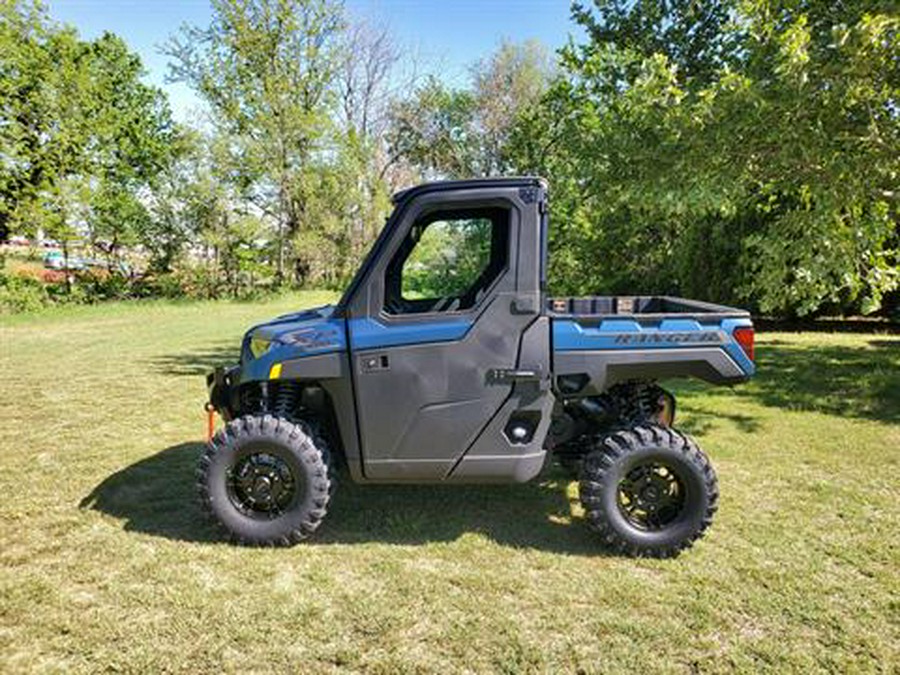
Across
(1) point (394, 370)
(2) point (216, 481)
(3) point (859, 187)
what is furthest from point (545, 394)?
(3) point (859, 187)

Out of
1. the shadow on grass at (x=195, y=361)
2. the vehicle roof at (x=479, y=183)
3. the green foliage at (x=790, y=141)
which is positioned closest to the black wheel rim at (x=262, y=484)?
the vehicle roof at (x=479, y=183)

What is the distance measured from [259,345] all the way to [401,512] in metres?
1.47

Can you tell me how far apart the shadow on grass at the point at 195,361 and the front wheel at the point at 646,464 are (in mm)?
7091

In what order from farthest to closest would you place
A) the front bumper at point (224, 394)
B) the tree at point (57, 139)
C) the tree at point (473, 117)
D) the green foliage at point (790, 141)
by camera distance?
the tree at point (473, 117) < the tree at point (57, 139) < the green foliage at point (790, 141) < the front bumper at point (224, 394)

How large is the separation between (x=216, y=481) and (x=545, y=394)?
6.57ft

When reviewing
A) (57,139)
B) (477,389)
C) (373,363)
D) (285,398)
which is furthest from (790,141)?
(57,139)

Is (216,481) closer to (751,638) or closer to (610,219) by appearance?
(751,638)

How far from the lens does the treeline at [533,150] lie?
6.36 meters

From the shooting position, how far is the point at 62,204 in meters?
19.6

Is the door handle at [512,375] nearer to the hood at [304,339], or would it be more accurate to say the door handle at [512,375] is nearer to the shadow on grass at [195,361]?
the hood at [304,339]

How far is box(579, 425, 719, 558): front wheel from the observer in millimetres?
3443

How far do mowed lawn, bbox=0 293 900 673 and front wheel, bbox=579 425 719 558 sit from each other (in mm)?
129

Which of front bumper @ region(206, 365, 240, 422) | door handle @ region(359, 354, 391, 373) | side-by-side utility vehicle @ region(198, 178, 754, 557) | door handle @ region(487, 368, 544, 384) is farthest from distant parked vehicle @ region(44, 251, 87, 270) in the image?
door handle @ region(487, 368, 544, 384)

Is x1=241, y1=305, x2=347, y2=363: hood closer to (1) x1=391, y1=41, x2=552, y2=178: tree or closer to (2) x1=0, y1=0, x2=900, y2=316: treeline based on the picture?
(2) x1=0, y1=0, x2=900, y2=316: treeline
